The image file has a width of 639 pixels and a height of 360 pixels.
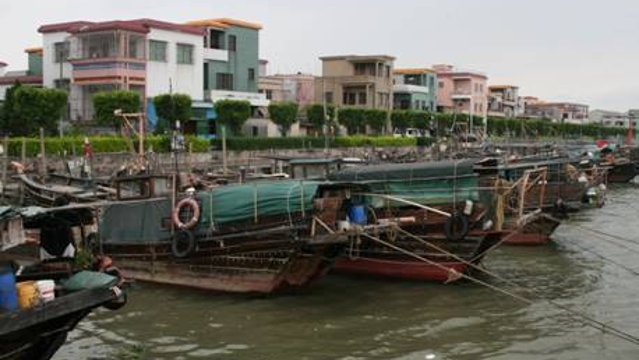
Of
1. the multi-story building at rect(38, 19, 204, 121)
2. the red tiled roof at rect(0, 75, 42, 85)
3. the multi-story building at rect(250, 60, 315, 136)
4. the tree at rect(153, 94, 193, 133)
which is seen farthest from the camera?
the multi-story building at rect(250, 60, 315, 136)

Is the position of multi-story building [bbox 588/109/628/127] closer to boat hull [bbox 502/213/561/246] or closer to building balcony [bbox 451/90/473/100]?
building balcony [bbox 451/90/473/100]

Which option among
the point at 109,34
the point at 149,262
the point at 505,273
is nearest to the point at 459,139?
the point at 109,34

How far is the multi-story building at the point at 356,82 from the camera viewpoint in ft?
252

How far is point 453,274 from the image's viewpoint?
1769 centimetres

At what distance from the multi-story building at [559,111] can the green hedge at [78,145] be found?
9216 centimetres

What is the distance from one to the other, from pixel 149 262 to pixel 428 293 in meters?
6.64

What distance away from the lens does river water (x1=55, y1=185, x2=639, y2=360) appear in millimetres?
13125

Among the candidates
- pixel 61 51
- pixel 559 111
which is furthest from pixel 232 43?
pixel 559 111

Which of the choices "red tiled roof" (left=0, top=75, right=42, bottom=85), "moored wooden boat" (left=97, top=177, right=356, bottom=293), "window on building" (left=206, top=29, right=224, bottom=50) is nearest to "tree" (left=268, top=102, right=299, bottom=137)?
"window on building" (left=206, top=29, right=224, bottom=50)

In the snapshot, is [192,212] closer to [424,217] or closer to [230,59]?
[424,217]

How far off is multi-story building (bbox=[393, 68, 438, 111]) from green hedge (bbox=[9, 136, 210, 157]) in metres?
46.8

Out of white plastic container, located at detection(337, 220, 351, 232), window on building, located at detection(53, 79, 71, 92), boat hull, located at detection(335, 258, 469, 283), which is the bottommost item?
boat hull, located at detection(335, 258, 469, 283)

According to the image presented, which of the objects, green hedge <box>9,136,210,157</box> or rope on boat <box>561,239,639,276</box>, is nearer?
rope on boat <box>561,239,639,276</box>

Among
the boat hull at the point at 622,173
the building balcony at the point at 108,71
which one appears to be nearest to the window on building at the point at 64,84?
the building balcony at the point at 108,71
